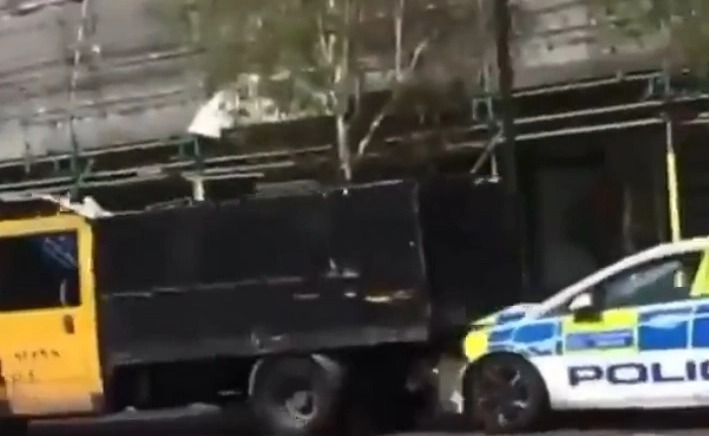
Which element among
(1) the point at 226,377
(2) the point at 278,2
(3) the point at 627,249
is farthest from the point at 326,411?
(3) the point at 627,249

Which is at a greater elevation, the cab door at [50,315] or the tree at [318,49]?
the tree at [318,49]

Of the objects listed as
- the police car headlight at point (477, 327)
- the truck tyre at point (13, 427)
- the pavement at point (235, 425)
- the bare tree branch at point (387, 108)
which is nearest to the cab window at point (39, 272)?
the truck tyre at point (13, 427)

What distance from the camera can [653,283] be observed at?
51.7 feet

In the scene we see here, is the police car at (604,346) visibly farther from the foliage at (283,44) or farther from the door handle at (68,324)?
the foliage at (283,44)

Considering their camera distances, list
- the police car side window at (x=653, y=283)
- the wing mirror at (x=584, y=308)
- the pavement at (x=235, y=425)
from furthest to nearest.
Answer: the pavement at (x=235, y=425) < the wing mirror at (x=584, y=308) < the police car side window at (x=653, y=283)

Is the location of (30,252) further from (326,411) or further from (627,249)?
(627,249)

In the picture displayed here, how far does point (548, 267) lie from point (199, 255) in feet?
27.1

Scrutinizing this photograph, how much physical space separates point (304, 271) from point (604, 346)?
2541 millimetres

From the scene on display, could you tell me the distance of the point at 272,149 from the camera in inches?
946

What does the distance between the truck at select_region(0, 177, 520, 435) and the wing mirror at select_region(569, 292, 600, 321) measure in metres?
1.05

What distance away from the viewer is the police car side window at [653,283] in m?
15.6

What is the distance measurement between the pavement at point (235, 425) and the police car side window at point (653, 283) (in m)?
1.11

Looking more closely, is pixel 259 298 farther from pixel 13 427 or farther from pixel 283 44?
pixel 283 44

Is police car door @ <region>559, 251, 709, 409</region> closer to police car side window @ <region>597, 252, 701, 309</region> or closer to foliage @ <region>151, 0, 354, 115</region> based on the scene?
police car side window @ <region>597, 252, 701, 309</region>
